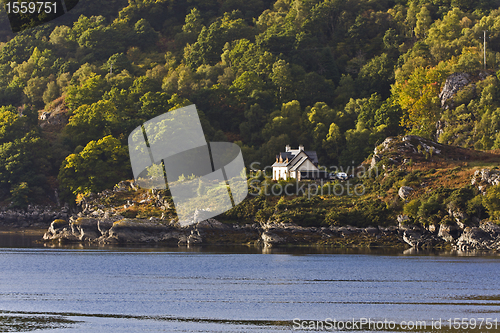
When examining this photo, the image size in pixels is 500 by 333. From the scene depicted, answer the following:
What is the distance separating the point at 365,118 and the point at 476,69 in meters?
16.2

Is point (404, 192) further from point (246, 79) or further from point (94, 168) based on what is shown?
point (94, 168)

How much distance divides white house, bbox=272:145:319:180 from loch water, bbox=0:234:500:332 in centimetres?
1607

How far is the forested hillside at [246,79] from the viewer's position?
86.2 m

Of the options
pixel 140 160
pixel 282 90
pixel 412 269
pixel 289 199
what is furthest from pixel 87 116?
pixel 412 269

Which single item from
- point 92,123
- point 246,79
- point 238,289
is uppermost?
point 246,79

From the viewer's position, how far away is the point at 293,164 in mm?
77812

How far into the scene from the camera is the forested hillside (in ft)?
283

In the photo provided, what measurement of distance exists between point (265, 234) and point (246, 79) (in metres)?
39.5

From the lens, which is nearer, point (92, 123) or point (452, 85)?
point (452, 85)

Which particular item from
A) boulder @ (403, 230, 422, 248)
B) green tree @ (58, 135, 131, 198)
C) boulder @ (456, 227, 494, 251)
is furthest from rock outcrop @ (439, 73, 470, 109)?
green tree @ (58, 135, 131, 198)

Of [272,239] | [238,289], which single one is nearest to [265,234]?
[272,239]

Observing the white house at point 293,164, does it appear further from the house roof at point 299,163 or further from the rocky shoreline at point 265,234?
the rocky shoreline at point 265,234

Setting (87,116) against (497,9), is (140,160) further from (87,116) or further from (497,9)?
(497,9)

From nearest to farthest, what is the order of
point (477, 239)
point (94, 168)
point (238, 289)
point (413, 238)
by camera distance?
point (238, 289) → point (477, 239) → point (413, 238) → point (94, 168)
